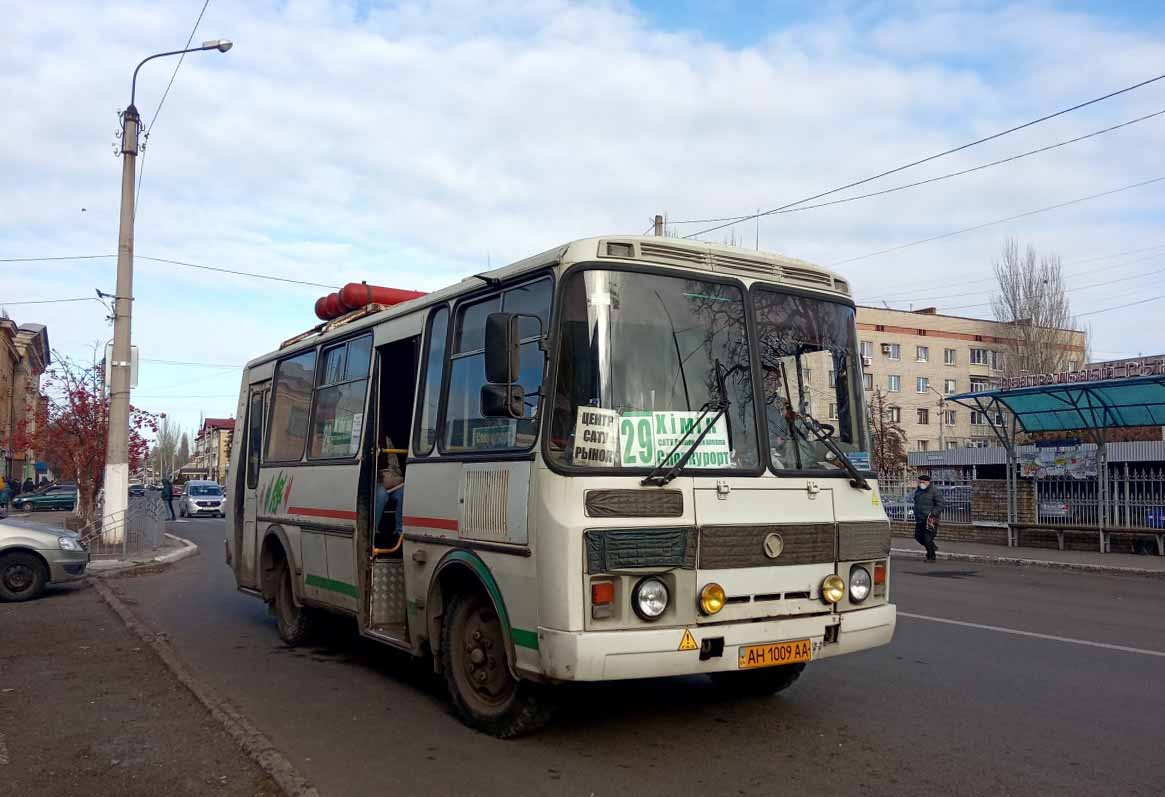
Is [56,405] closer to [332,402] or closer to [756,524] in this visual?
[332,402]

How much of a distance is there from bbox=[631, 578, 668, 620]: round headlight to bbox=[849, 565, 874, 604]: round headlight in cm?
142

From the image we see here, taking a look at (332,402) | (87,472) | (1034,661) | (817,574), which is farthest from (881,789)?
(87,472)

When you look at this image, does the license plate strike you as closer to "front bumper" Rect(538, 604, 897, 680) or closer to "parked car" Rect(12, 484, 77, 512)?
"front bumper" Rect(538, 604, 897, 680)

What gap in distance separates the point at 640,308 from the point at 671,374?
42 centimetres

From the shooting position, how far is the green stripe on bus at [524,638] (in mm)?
5617

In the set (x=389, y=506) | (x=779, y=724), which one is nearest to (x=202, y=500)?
(x=389, y=506)

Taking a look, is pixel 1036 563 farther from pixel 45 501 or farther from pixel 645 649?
pixel 45 501

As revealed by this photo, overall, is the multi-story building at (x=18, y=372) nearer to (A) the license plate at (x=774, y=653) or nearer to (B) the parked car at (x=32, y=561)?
(B) the parked car at (x=32, y=561)

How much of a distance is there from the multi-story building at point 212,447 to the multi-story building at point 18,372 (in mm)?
34561

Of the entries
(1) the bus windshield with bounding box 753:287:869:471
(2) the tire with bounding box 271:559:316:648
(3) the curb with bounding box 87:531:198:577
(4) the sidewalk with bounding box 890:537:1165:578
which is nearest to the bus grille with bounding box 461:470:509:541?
(1) the bus windshield with bounding box 753:287:869:471

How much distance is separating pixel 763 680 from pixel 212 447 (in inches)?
5679

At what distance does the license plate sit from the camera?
5777 mm

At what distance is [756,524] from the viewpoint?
234 inches

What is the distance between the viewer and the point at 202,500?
42938 mm
